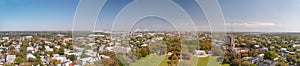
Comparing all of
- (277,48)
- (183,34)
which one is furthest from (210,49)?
(277,48)

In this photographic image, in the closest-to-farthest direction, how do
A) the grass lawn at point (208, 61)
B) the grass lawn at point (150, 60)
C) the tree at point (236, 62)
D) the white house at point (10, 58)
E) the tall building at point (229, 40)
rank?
the grass lawn at point (208, 61) < the grass lawn at point (150, 60) < the tall building at point (229, 40) < the tree at point (236, 62) < the white house at point (10, 58)

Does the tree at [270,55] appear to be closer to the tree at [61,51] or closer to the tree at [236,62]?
the tree at [236,62]

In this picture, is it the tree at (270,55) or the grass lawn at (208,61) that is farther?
the tree at (270,55)

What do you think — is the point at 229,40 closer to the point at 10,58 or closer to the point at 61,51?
the point at 61,51

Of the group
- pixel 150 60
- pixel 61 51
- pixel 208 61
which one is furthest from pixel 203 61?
pixel 61 51

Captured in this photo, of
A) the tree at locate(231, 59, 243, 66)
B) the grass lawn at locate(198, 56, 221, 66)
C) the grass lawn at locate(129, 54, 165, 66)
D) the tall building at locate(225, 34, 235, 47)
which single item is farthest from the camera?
the tree at locate(231, 59, 243, 66)

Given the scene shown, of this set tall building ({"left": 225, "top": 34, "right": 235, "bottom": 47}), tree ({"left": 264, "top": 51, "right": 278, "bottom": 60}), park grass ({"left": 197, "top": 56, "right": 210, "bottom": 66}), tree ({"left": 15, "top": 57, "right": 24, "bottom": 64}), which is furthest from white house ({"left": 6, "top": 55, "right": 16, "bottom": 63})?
tree ({"left": 264, "top": 51, "right": 278, "bottom": 60})

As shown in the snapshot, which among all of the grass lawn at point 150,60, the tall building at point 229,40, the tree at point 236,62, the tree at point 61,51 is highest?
the tall building at point 229,40

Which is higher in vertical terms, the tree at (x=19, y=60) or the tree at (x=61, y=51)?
the tree at (x=61, y=51)

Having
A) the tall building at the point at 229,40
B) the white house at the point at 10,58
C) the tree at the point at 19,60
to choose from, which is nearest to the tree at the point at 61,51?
the tree at the point at 19,60

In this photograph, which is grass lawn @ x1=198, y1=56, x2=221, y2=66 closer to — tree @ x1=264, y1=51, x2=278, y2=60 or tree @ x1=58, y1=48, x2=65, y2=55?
tree @ x1=264, y1=51, x2=278, y2=60

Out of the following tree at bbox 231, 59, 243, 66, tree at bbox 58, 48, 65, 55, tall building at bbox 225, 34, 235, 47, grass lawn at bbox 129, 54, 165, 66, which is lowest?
tree at bbox 231, 59, 243, 66
